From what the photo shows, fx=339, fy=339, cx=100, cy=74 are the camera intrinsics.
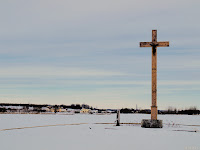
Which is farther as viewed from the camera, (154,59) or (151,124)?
(154,59)

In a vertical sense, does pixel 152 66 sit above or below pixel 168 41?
below

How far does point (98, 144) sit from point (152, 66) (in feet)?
A: 41.2

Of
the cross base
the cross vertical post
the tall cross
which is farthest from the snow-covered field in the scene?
the tall cross

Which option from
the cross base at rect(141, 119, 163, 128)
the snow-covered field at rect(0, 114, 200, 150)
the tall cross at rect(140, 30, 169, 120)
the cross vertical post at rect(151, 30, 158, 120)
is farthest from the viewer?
the tall cross at rect(140, 30, 169, 120)

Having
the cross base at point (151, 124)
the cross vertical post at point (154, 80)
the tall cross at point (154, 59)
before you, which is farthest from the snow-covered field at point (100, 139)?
the tall cross at point (154, 59)

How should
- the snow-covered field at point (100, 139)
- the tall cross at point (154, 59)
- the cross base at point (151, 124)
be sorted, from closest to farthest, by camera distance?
the snow-covered field at point (100, 139), the cross base at point (151, 124), the tall cross at point (154, 59)

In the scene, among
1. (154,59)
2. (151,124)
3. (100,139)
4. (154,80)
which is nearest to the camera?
(100,139)

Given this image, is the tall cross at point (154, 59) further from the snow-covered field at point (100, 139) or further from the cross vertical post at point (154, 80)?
the snow-covered field at point (100, 139)

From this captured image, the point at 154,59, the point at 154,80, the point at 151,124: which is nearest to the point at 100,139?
the point at 151,124

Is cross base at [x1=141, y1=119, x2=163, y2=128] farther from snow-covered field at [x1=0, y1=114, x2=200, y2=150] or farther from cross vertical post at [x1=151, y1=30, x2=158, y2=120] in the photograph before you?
snow-covered field at [x1=0, y1=114, x2=200, y2=150]

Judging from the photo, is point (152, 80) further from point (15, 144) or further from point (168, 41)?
point (15, 144)

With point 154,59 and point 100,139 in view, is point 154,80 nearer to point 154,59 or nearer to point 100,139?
point 154,59

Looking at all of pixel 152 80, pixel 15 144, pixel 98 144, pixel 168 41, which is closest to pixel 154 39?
pixel 168 41

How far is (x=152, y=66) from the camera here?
25.5 meters
